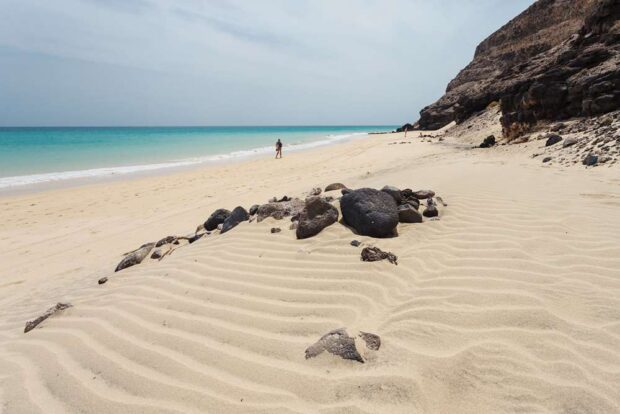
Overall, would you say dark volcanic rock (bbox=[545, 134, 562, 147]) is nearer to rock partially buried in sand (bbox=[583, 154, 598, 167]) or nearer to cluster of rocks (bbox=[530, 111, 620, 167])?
cluster of rocks (bbox=[530, 111, 620, 167])

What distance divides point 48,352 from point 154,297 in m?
0.91

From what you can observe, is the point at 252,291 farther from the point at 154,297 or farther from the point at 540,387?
the point at 540,387

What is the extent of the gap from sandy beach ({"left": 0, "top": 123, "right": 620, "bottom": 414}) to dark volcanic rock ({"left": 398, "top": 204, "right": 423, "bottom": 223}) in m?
0.20

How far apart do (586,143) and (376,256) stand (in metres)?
7.73

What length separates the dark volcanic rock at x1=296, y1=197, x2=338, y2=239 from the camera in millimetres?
4426

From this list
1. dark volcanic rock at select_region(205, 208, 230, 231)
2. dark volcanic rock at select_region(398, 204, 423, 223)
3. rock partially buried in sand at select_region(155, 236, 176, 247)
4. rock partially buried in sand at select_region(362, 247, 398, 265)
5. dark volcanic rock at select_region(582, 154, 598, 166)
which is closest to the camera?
rock partially buried in sand at select_region(362, 247, 398, 265)

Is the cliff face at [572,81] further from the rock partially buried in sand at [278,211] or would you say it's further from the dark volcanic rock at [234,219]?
the dark volcanic rock at [234,219]

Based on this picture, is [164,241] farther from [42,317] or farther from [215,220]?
[42,317]

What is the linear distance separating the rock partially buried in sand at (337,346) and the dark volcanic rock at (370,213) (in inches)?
74.6

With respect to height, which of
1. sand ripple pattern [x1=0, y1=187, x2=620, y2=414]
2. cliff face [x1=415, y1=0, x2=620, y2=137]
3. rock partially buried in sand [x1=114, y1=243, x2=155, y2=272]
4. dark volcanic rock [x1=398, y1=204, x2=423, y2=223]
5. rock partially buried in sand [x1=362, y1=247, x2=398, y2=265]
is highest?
cliff face [x1=415, y1=0, x2=620, y2=137]

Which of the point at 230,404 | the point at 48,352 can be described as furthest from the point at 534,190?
the point at 48,352

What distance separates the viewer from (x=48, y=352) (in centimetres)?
287

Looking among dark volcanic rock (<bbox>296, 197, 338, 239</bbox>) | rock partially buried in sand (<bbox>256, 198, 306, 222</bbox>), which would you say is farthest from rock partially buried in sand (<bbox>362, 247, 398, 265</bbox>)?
rock partially buried in sand (<bbox>256, 198, 306, 222</bbox>)

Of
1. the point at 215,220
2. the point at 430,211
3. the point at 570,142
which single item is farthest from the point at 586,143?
the point at 215,220
